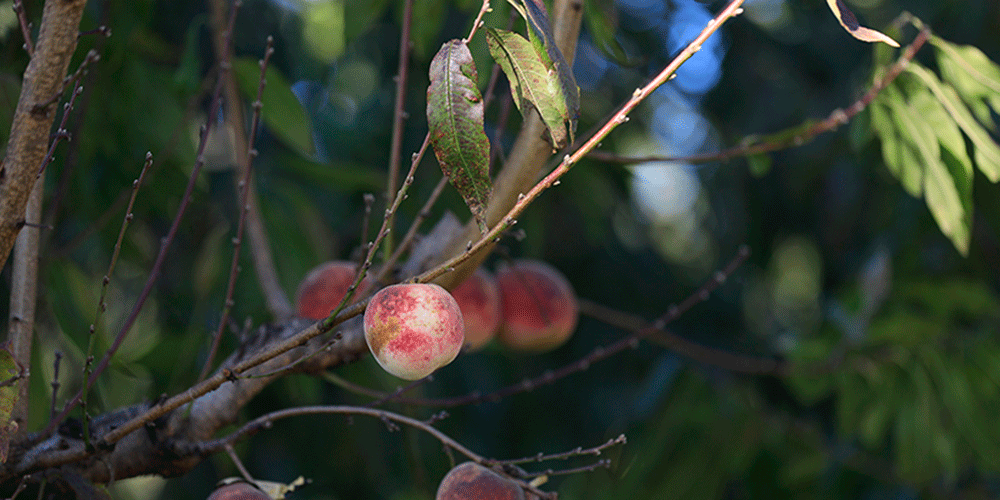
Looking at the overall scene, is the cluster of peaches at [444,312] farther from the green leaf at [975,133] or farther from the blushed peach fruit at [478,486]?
the green leaf at [975,133]

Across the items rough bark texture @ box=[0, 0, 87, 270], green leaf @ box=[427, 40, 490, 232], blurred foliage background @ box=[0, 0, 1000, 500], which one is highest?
rough bark texture @ box=[0, 0, 87, 270]

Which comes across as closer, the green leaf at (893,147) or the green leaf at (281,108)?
the green leaf at (893,147)

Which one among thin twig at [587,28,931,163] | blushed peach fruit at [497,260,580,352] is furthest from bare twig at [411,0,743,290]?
blushed peach fruit at [497,260,580,352]

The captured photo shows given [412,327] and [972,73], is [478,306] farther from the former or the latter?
[972,73]

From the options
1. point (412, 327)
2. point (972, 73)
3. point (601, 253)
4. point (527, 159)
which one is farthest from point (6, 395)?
point (601, 253)

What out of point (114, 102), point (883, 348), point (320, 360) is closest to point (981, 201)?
point (883, 348)

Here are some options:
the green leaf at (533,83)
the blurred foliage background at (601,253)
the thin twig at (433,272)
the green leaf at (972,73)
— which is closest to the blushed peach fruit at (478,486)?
the thin twig at (433,272)

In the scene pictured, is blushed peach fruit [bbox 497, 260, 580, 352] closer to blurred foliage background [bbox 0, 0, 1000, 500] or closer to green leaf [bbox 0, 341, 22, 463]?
blurred foliage background [bbox 0, 0, 1000, 500]
